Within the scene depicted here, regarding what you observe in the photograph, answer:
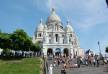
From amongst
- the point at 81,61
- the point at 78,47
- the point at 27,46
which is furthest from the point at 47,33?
the point at 81,61

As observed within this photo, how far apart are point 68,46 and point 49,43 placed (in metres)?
6.97

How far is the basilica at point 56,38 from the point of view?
131625 mm

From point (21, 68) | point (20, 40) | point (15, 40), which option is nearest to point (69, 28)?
point (15, 40)

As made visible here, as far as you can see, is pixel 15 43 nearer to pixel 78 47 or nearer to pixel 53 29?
pixel 53 29

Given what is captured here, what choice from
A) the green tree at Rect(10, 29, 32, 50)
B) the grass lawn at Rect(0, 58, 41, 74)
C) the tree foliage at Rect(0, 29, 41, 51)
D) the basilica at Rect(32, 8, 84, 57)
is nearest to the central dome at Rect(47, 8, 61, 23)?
the basilica at Rect(32, 8, 84, 57)

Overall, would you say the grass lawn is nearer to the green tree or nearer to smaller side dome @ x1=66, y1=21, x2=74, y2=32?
the green tree

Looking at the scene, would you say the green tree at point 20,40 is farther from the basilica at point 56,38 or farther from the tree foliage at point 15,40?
the basilica at point 56,38

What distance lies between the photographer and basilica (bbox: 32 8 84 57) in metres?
132

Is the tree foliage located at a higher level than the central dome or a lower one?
lower

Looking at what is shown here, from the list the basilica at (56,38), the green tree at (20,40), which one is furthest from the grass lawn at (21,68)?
the basilica at (56,38)

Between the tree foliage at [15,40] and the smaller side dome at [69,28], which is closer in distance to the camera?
the tree foliage at [15,40]

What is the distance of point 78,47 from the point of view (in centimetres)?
14762

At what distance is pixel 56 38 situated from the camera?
13550cm

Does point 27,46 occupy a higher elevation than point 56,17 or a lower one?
lower
